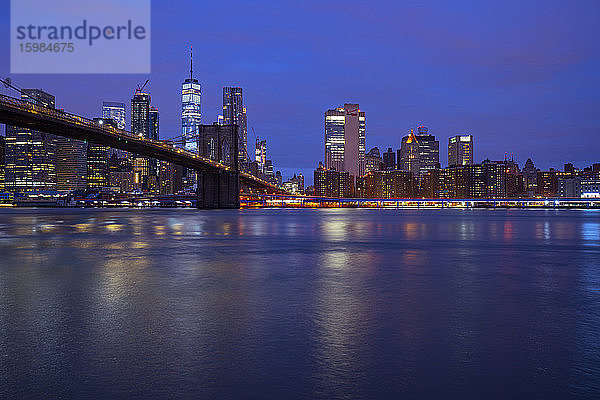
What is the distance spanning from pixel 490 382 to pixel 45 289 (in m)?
11.2

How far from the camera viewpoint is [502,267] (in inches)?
672

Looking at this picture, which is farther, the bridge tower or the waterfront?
the bridge tower

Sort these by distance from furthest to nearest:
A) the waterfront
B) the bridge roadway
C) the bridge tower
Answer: the bridge tower → the bridge roadway → the waterfront

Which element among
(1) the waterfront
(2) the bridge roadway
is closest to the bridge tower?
(2) the bridge roadway

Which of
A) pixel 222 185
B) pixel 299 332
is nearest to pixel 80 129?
pixel 222 185

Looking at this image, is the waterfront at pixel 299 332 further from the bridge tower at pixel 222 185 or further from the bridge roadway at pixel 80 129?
the bridge tower at pixel 222 185

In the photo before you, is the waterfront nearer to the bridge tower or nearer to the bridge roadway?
the bridge roadway

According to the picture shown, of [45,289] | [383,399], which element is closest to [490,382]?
[383,399]

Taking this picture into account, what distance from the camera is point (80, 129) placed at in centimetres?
6981

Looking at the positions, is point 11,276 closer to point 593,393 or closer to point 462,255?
point 593,393

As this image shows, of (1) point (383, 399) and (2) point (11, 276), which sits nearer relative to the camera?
(1) point (383, 399)

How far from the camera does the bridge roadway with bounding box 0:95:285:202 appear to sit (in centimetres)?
5753

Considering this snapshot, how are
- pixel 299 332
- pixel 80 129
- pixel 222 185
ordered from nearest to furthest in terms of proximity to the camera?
1. pixel 299 332
2. pixel 80 129
3. pixel 222 185

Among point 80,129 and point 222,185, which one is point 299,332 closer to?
point 80,129
